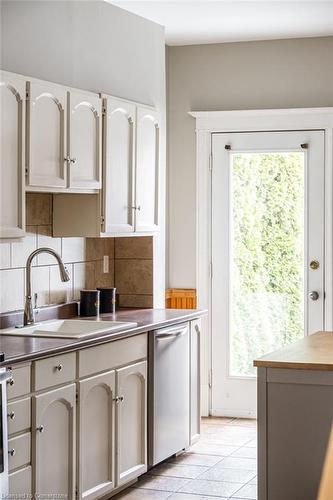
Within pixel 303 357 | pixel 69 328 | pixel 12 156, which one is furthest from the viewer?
pixel 69 328

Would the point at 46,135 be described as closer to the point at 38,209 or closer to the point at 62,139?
the point at 62,139

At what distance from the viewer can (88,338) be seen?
4.04 m

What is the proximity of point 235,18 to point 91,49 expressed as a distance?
105 cm

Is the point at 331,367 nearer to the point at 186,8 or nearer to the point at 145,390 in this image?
the point at 145,390

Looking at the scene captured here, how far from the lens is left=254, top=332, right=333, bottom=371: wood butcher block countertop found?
3500 mm

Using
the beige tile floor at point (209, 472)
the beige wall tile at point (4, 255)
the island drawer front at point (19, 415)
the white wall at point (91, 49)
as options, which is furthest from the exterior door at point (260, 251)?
the island drawer front at point (19, 415)

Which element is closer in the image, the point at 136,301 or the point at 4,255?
the point at 4,255

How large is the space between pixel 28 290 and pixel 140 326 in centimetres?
62

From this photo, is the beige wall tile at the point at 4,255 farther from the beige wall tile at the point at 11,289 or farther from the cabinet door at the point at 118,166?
the cabinet door at the point at 118,166

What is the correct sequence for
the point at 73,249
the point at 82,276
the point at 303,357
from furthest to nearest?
the point at 82,276, the point at 73,249, the point at 303,357

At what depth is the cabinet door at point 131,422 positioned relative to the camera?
14.4ft

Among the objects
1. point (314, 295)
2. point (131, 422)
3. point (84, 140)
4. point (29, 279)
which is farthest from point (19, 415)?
point (314, 295)

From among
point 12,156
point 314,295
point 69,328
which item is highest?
point 12,156

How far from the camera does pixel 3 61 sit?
13.4 ft
